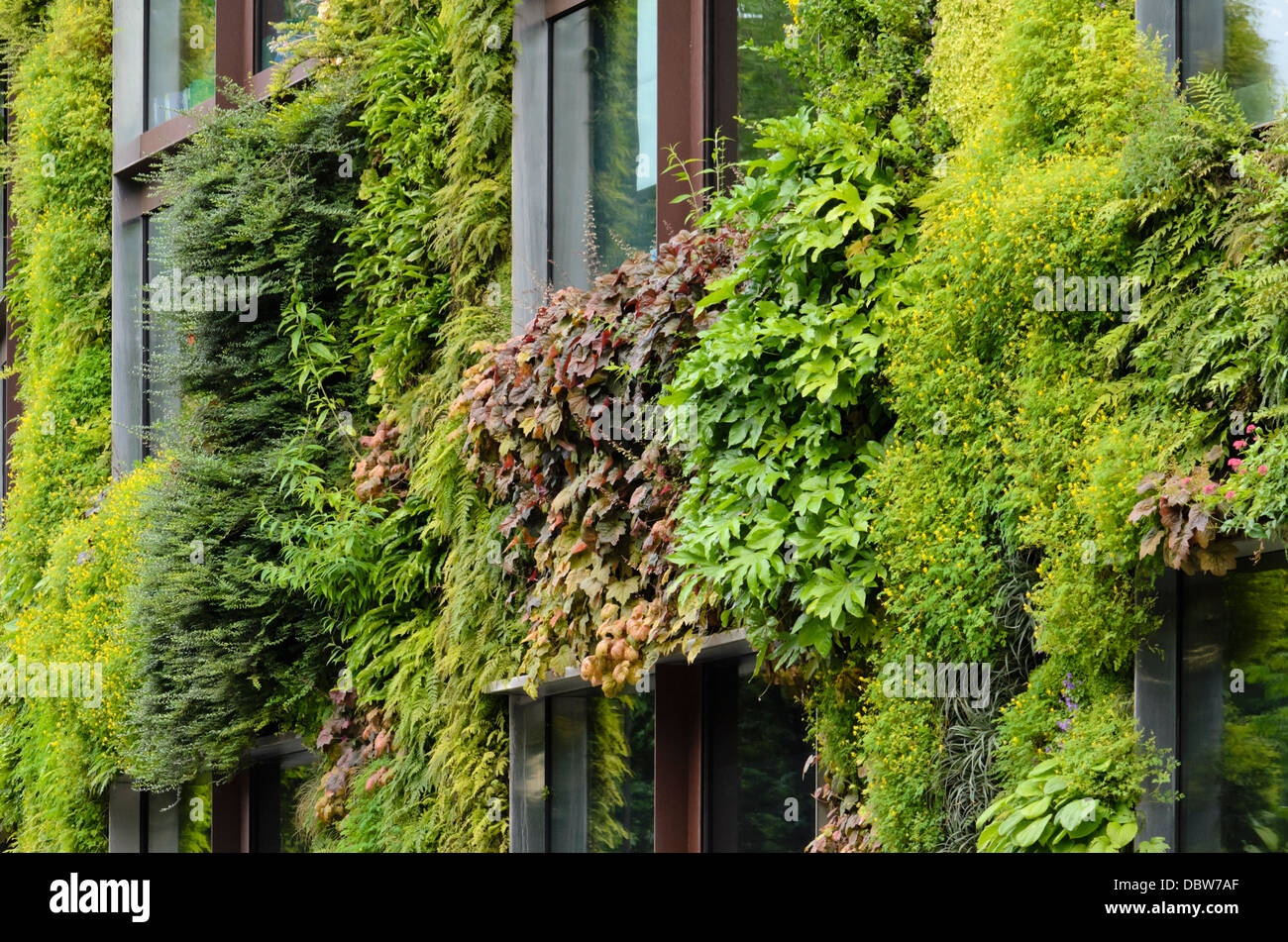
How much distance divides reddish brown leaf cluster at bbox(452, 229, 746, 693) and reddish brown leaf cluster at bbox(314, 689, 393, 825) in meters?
1.96

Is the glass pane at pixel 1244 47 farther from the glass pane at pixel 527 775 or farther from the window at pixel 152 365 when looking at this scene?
the window at pixel 152 365

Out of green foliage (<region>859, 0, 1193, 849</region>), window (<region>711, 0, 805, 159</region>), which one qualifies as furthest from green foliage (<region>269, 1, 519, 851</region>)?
green foliage (<region>859, 0, 1193, 849</region>)

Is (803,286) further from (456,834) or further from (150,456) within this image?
(150,456)

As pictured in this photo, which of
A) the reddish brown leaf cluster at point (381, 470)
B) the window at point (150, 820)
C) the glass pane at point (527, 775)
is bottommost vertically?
the window at point (150, 820)

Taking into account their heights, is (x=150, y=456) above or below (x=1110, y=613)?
above

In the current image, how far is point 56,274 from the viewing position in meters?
15.5

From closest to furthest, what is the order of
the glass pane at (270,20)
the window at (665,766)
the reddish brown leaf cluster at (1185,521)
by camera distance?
1. the reddish brown leaf cluster at (1185,521)
2. the window at (665,766)
3. the glass pane at (270,20)

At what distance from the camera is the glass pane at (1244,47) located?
18.9 ft

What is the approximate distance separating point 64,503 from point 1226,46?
1198cm

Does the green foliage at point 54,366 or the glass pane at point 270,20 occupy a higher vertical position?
the glass pane at point 270,20

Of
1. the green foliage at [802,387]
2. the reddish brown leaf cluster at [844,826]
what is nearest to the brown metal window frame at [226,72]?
the green foliage at [802,387]

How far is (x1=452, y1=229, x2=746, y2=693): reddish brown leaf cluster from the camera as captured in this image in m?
8.00

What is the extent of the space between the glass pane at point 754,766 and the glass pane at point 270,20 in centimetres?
747
